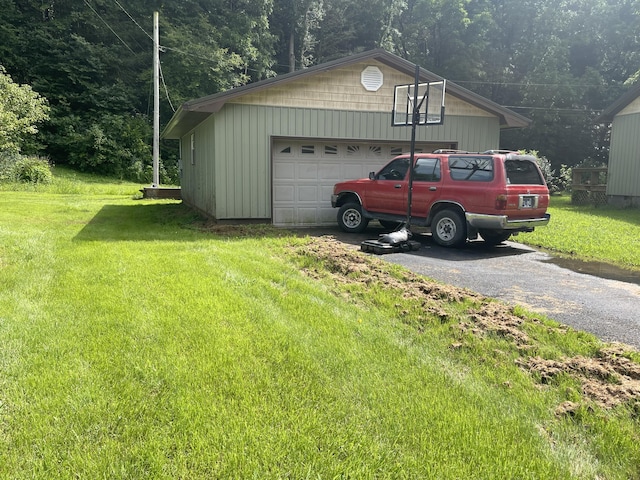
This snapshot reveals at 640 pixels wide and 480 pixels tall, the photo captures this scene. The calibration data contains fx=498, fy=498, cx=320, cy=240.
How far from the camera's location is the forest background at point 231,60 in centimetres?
3266

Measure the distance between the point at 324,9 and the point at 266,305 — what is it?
146ft

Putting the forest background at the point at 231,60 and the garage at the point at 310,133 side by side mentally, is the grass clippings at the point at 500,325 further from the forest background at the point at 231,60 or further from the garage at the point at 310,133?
the forest background at the point at 231,60

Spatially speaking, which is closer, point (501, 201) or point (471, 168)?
point (501, 201)

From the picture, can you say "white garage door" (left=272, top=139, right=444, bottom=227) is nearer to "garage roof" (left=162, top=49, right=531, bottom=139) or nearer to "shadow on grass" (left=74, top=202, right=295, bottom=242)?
"shadow on grass" (left=74, top=202, right=295, bottom=242)

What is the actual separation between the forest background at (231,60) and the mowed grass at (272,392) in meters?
28.9

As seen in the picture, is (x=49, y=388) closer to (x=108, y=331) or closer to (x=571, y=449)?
(x=108, y=331)

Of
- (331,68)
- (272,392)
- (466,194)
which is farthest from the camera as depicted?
(331,68)

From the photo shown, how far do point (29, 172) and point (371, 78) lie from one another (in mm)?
18701

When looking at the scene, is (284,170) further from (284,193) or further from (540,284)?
(540,284)

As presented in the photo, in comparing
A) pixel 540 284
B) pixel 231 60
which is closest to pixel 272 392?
pixel 540 284

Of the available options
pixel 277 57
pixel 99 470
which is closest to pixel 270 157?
pixel 99 470

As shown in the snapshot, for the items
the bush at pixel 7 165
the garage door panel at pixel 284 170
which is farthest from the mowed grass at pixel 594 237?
the bush at pixel 7 165

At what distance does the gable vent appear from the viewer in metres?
12.2

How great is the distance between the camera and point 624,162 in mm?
17766
